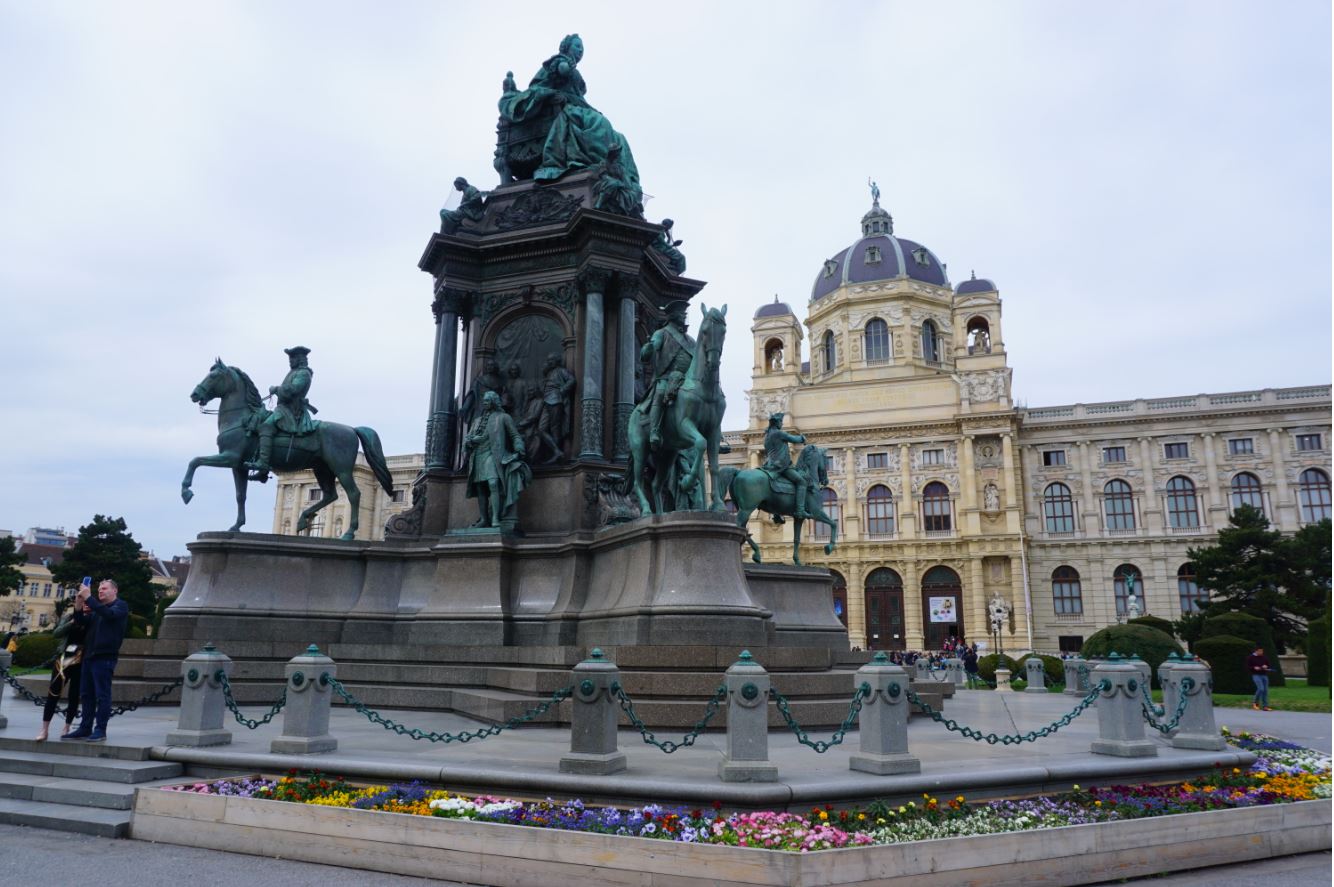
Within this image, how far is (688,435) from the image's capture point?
1277 centimetres

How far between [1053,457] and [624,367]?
222 ft

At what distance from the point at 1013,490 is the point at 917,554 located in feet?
30.9

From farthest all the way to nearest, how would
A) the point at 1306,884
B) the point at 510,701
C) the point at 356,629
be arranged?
the point at 356,629, the point at 510,701, the point at 1306,884

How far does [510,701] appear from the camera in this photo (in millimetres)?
10367

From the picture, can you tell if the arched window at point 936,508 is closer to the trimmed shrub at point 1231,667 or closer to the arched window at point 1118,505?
the arched window at point 1118,505

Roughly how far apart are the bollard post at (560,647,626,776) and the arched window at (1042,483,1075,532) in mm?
73652

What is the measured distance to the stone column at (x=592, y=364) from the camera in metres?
14.8

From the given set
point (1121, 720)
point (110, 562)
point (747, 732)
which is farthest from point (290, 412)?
point (110, 562)

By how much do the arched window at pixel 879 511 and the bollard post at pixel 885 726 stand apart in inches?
2750

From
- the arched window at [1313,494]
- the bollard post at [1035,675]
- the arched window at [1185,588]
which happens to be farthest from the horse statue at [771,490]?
the arched window at [1313,494]

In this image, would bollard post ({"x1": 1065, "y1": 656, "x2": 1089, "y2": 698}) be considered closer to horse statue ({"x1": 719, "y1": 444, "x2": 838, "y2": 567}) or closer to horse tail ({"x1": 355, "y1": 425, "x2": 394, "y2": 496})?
horse statue ({"x1": 719, "y1": 444, "x2": 838, "y2": 567})

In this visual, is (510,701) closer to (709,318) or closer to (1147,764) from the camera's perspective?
(709,318)

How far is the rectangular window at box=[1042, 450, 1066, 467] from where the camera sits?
7356 cm

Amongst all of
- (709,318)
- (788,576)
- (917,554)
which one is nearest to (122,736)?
(709,318)
